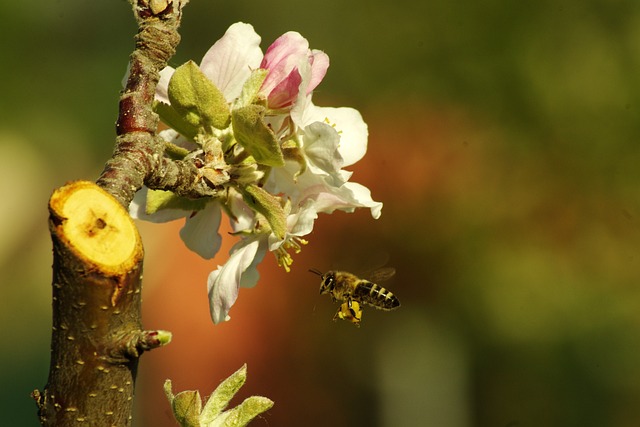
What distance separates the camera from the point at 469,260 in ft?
7.39

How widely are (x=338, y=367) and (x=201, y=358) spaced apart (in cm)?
34

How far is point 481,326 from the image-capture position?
217cm

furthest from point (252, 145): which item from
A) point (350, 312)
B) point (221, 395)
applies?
point (350, 312)

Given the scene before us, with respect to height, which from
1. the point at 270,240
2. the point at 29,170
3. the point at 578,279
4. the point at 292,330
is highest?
the point at 29,170

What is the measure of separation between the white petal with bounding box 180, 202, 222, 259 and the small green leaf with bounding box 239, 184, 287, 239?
61 mm

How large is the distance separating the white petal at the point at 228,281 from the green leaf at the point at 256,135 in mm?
50

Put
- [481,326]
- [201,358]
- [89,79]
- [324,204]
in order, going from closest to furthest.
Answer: [324,204], [201,358], [481,326], [89,79]

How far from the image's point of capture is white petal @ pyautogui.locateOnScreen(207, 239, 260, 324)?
1.46 feet

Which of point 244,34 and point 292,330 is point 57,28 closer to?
point 292,330

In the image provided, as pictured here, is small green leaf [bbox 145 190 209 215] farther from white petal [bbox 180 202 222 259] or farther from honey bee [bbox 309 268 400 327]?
honey bee [bbox 309 268 400 327]

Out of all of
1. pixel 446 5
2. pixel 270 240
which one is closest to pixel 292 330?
pixel 446 5

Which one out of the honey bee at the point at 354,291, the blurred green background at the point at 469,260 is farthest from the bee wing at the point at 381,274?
the blurred green background at the point at 469,260

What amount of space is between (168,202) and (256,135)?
0.29ft

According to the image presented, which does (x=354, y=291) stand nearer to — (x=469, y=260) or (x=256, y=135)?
(x=256, y=135)
